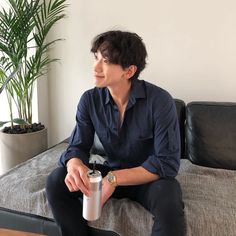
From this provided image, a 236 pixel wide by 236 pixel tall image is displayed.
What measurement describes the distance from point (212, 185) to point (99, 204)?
2.39 ft

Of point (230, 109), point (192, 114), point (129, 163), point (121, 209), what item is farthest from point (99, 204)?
point (230, 109)

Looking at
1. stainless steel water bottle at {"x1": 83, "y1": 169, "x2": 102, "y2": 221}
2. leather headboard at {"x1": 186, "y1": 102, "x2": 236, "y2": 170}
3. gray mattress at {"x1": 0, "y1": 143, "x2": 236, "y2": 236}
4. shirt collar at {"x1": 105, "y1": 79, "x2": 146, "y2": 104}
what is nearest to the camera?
stainless steel water bottle at {"x1": 83, "y1": 169, "x2": 102, "y2": 221}

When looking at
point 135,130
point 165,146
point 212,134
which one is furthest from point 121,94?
point 212,134

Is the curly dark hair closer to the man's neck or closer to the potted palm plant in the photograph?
the man's neck

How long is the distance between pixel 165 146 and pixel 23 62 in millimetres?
1255

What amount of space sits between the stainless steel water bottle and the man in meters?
0.05

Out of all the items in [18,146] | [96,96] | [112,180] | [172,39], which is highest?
[172,39]

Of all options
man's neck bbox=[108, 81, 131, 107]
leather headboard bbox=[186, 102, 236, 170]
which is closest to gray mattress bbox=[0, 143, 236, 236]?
leather headboard bbox=[186, 102, 236, 170]

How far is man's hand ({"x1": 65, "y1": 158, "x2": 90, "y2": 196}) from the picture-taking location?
43.7 inches

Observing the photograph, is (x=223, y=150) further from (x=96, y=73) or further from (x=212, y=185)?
(x=96, y=73)

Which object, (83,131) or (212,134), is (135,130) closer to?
(83,131)

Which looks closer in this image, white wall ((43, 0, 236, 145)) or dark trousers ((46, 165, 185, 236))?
dark trousers ((46, 165, 185, 236))

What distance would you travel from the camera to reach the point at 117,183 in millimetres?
1209

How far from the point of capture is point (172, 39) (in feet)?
6.57
